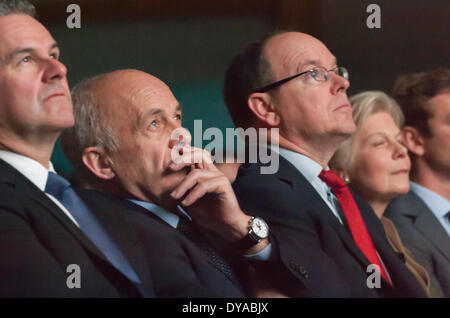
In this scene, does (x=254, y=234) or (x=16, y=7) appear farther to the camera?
(x=254, y=234)

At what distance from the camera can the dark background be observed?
2061mm

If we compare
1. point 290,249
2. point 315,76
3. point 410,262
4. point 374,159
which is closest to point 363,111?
point 374,159

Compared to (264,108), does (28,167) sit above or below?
below

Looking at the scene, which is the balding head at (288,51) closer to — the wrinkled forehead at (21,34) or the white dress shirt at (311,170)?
the white dress shirt at (311,170)

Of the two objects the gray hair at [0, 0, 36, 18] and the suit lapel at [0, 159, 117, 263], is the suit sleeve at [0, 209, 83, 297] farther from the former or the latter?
the gray hair at [0, 0, 36, 18]

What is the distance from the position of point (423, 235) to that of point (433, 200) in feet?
0.50

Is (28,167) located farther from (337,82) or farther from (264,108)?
(337,82)

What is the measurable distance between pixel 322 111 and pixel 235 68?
0.29 meters

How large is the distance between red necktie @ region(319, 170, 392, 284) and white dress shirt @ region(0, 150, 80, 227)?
0.85m

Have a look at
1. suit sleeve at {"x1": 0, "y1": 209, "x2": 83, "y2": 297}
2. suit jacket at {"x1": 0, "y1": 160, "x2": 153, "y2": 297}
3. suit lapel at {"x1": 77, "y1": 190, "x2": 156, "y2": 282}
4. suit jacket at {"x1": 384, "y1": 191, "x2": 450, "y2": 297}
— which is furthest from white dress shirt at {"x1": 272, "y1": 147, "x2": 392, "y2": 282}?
suit sleeve at {"x1": 0, "y1": 209, "x2": 83, "y2": 297}

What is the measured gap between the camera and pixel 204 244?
1.95 m

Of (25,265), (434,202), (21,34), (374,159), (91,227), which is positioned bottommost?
(25,265)

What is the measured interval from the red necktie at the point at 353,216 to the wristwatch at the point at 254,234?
33 centimetres

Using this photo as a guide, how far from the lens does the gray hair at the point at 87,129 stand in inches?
75.5
